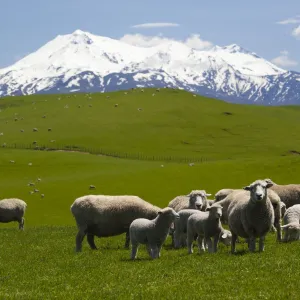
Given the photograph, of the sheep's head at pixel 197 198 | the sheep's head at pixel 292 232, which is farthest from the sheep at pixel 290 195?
the sheep's head at pixel 292 232

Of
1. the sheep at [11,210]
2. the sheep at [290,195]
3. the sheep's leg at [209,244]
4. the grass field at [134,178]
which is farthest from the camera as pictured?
the sheep at [11,210]

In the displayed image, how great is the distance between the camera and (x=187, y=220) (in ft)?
80.0

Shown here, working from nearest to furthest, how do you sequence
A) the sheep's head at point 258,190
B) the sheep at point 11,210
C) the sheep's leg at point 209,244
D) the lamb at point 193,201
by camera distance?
the sheep's head at point 258,190 → the sheep's leg at point 209,244 → the lamb at point 193,201 → the sheep at point 11,210

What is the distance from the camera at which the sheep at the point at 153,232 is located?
71.9 feet

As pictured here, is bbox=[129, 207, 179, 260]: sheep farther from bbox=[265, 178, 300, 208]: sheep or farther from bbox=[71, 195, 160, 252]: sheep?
bbox=[265, 178, 300, 208]: sheep

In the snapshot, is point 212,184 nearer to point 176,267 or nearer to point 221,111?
point 176,267

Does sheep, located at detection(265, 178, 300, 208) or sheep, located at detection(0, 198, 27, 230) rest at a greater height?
sheep, located at detection(265, 178, 300, 208)

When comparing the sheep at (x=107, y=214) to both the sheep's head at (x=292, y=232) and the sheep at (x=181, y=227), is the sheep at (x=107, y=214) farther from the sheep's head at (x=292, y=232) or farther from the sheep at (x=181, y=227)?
the sheep's head at (x=292, y=232)

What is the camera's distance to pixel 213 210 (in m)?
22.2

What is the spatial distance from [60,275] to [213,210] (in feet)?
22.8

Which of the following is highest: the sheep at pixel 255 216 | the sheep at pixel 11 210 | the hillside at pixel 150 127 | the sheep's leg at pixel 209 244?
the hillside at pixel 150 127

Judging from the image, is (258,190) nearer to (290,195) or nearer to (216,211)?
(216,211)

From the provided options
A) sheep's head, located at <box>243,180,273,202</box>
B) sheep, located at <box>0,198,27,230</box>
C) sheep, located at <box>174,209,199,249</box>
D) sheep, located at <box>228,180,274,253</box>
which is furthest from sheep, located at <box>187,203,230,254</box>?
sheep, located at <box>0,198,27,230</box>

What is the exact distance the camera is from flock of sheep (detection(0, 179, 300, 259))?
72.2 feet
